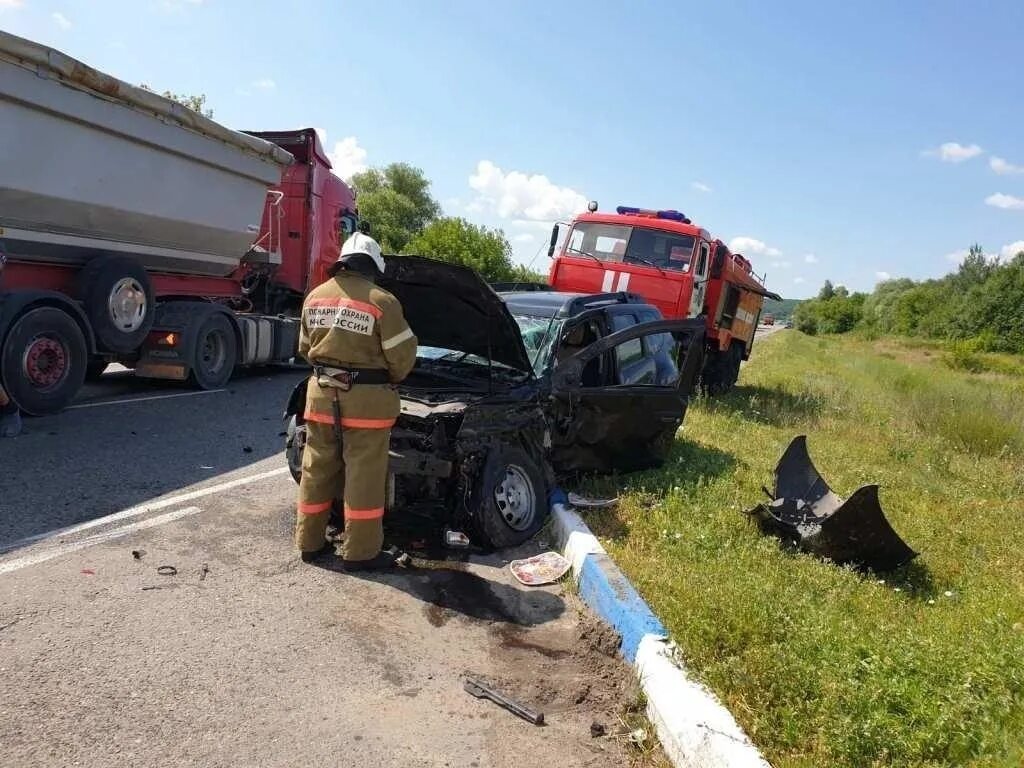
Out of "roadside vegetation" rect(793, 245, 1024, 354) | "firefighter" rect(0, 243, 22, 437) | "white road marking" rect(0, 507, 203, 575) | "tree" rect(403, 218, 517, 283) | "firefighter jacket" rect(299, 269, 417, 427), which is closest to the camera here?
"white road marking" rect(0, 507, 203, 575)

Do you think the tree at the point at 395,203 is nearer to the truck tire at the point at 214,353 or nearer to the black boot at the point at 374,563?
the truck tire at the point at 214,353

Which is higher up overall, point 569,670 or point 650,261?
point 650,261

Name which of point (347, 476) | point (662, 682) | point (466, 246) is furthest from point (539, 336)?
point (466, 246)

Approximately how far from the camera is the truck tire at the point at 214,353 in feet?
30.3

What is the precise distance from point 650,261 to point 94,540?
821cm

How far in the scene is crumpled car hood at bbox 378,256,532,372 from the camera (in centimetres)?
477

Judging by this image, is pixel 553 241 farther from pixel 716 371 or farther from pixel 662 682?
pixel 662 682

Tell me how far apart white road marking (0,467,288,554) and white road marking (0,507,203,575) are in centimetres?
13

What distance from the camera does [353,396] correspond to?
4012 mm

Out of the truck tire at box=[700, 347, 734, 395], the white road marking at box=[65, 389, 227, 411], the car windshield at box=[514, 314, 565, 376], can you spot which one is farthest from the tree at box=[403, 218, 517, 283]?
the car windshield at box=[514, 314, 565, 376]

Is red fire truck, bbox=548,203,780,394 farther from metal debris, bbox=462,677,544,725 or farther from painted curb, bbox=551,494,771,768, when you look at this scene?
metal debris, bbox=462,677,544,725

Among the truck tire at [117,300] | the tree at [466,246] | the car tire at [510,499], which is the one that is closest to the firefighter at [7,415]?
the truck tire at [117,300]

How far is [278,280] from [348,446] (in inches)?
329

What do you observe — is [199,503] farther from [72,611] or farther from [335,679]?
[335,679]
